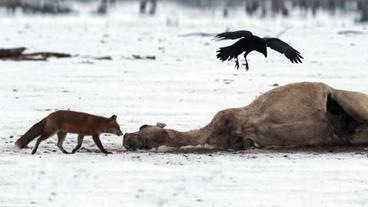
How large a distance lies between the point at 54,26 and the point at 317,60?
14303 millimetres

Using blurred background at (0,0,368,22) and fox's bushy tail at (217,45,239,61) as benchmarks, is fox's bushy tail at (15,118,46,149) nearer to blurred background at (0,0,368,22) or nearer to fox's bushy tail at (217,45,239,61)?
fox's bushy tail at (217,45,239,61)

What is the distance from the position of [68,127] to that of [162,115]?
3.15 metres

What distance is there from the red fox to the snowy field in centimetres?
14

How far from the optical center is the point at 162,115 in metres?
11.9

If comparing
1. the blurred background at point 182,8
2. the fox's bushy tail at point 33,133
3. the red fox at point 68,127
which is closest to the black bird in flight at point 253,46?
the red fox at point 68,127

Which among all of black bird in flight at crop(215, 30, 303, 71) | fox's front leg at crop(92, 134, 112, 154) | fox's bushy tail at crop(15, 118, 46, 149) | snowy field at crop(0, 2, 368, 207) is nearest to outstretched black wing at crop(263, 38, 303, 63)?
black bird in flight at crop(215, 30, 303, 71)

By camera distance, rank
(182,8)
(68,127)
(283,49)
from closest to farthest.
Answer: (68,127), (283,49), (182,8)

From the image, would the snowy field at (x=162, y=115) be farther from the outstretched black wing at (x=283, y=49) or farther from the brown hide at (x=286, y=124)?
the outstretched black wing at (x=283, y=49)

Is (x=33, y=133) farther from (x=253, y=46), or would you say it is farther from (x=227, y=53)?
(x=253, y=46)

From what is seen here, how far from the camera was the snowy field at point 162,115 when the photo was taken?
23.2 feet

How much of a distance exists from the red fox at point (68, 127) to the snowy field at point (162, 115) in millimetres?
141

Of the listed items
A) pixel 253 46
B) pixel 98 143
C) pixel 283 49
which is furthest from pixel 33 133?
pixel 283 49

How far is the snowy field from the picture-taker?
7.07m

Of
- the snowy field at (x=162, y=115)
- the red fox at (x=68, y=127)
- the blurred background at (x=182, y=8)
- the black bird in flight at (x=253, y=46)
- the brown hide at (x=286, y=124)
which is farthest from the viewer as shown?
the blurred background at (x=182, y=8)
